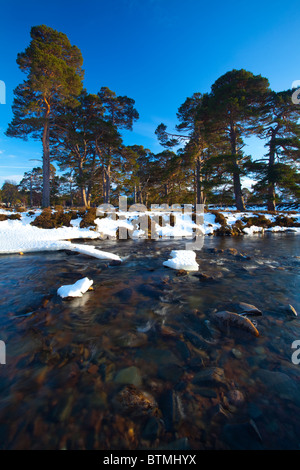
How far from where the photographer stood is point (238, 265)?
6.79 metres

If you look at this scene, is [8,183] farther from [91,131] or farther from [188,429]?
[188,429]

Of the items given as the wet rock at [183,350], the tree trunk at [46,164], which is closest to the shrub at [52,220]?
the tree trunk at [46,164]

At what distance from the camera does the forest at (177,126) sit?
17.3 meters

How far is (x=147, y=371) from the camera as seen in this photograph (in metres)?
2.14

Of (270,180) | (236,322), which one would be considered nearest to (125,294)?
(236,322)

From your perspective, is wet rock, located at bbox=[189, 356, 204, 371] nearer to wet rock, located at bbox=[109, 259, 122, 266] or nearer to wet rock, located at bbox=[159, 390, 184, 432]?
wet rock, located at bbox=[159, 390, 184, 432]

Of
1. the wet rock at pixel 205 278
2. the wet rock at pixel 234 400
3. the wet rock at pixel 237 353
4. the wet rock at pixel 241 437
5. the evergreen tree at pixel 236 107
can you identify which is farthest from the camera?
the evergreen tree at pixel 236 107

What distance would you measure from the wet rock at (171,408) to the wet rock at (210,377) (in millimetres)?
317

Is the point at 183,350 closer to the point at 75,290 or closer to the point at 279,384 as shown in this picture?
the point at 279,384

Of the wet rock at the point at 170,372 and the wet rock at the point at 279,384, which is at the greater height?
the wet rock at the point at 279,384

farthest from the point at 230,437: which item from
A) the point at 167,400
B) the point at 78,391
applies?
the point at 78,391

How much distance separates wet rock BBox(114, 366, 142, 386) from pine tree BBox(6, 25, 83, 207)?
815 inches

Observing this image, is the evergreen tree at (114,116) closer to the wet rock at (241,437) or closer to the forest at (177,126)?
the forest at (177,126)

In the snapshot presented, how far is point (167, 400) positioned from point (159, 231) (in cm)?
1354
